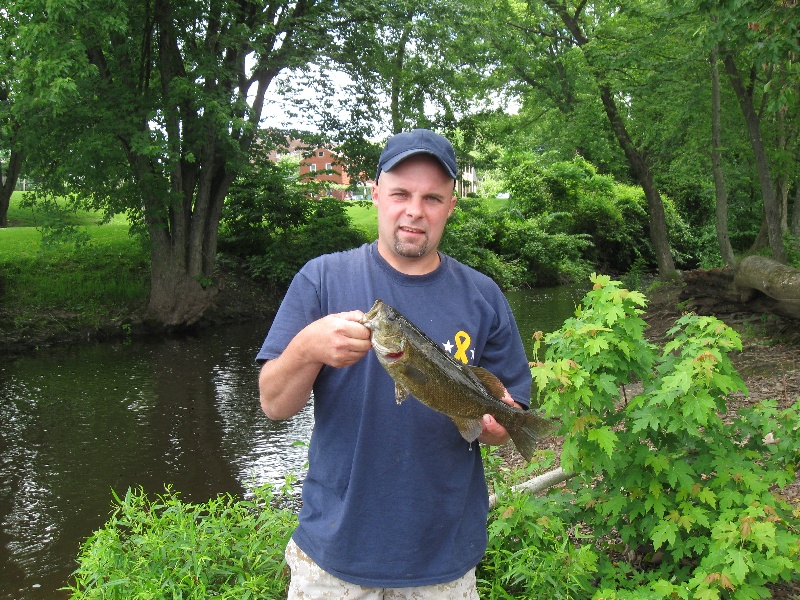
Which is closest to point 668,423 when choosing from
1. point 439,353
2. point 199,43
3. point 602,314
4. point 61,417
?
point 602,314

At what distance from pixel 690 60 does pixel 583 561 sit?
13981mm

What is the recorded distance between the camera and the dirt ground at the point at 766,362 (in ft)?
22.6

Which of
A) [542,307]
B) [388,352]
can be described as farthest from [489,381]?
[542,307]

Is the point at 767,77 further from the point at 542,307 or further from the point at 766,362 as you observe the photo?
the point at 542,307

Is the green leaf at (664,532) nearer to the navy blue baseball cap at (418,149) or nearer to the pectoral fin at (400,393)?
the pectoral fin at (400,393)

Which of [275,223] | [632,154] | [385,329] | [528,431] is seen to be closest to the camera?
[385,329]

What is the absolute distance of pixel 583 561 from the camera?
356 cm

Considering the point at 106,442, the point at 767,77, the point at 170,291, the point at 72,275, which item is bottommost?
the point at 106,442

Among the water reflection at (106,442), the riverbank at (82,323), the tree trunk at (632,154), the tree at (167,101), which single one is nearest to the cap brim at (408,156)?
the water reflection at (106,442)

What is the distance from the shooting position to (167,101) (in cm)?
1692

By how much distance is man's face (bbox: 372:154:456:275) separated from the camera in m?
2.53

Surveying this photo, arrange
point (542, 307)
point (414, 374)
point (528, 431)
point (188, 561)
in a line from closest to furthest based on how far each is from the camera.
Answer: point (414, 374) < point (528, 431) < point (188, 561) < point (542, 307)

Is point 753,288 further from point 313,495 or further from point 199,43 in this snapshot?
point 199,43

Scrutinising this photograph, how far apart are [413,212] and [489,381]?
2.26 feet
